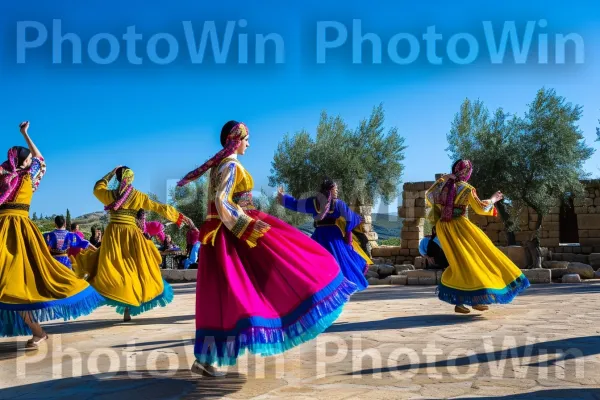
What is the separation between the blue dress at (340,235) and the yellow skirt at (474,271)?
1.39 meters

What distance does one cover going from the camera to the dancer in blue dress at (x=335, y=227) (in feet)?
26.7

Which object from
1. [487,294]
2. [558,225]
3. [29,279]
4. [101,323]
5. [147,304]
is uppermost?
[558,225]

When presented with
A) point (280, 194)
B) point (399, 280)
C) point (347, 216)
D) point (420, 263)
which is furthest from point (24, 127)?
point (420, 263)

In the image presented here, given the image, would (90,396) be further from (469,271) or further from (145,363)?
(469,271)

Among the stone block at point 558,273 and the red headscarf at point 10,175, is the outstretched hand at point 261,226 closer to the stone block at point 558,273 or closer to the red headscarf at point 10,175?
the red headscarf at point 10,175

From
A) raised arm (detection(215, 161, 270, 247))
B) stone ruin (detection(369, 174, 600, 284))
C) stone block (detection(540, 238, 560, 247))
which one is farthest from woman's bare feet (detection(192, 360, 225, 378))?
stone block (detection(540, 238, 560, 247))

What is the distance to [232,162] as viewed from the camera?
424 centimetres

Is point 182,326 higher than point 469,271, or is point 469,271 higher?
point 469,271

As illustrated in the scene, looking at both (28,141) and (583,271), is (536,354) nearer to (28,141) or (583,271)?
(28,141)

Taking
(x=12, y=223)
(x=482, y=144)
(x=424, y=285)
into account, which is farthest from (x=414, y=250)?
(x=12, y=223)

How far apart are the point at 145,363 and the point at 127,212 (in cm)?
297

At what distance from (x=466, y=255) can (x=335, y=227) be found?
1934mm

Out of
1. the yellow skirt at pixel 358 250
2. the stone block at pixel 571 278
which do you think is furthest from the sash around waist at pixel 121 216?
the stone block at pixel 571 278

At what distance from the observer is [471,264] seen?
22.9 feet
